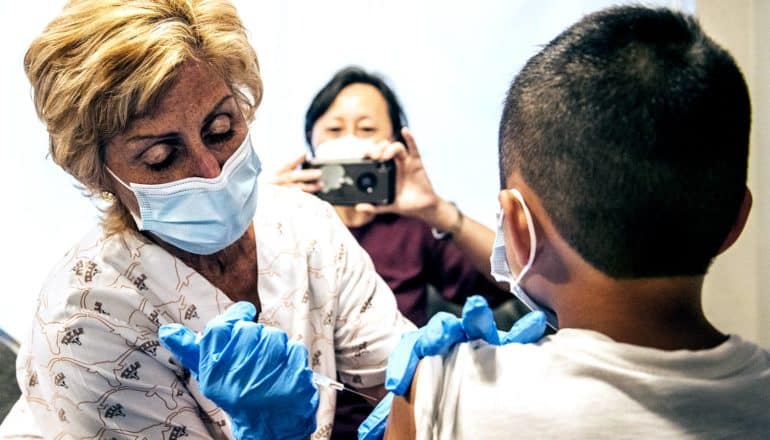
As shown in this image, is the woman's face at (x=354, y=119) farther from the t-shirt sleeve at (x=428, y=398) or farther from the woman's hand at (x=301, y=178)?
the t-shirt sleeve at (x=428, y=398)

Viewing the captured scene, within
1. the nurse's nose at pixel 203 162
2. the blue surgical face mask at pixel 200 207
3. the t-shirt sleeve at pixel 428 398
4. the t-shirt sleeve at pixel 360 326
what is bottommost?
the t-shirt sleeve at pixel 360 326

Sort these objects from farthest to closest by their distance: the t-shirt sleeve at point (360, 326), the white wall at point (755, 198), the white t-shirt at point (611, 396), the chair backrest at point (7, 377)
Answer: the white wall at point (755, 198)
the chair backrest at point (7, 377)
the t-shirt sleeve at point (360, 326)
the white t-shirt at point (611, 396)

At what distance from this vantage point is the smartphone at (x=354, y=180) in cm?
163

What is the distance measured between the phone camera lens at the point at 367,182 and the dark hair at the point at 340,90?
24 cm

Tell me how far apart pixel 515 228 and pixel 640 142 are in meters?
0.15

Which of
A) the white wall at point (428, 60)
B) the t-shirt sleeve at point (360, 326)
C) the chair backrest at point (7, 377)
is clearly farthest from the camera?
the white wall at point (428, 60)

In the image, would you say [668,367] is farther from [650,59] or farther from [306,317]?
[306,317]

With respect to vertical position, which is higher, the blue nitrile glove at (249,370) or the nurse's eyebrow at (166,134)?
the nurse's eyebrow at (166,134)

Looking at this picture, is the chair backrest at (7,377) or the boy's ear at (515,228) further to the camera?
the chair backrest at (7,377)

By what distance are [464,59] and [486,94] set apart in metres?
0.10

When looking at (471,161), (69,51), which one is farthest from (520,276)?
(471,161)

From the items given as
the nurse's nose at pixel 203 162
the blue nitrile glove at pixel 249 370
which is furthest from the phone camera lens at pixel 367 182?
the blue nitrile glove at pixel 249 370

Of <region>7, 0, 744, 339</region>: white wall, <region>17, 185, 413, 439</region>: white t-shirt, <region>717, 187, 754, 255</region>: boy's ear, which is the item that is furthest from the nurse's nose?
<region>7, 0, 744, 339</region>: white wall

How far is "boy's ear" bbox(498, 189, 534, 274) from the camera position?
799mm
